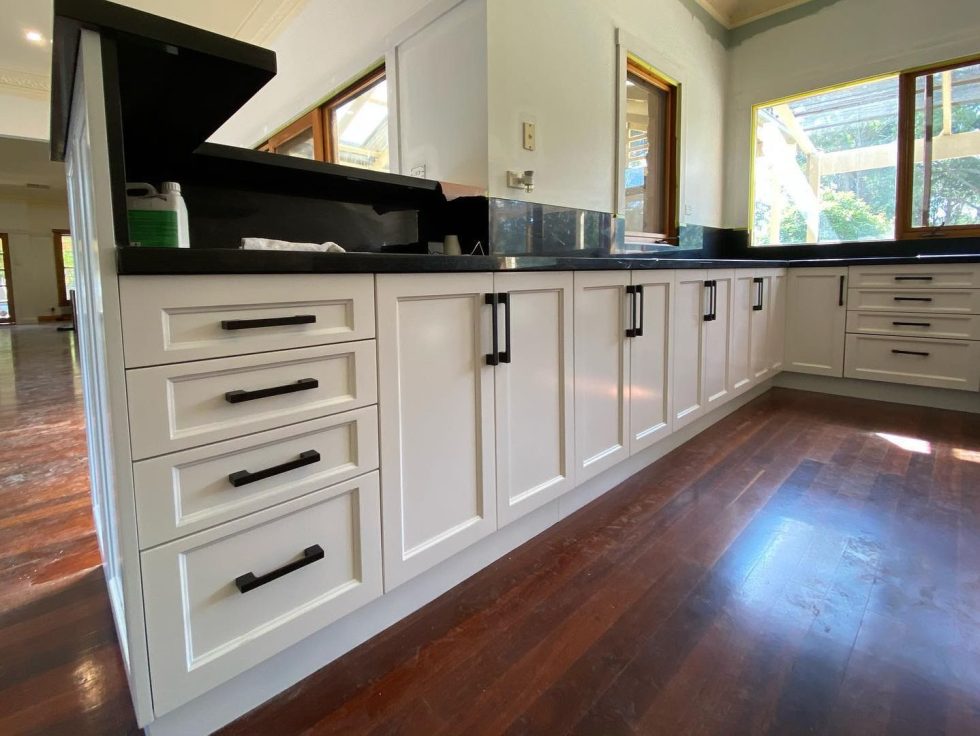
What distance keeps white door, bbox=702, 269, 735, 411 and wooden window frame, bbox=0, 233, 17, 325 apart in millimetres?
14776

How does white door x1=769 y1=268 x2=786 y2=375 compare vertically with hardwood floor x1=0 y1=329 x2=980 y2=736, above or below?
above

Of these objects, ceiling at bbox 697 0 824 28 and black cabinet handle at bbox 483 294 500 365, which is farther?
ceiling at bbox 697 0 824 28

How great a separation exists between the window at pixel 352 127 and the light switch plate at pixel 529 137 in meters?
0.78

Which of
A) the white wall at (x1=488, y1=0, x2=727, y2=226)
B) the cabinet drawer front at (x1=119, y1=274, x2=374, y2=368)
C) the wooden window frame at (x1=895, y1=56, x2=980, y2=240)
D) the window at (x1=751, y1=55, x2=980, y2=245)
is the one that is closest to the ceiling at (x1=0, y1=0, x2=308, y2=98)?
the white wall at (x1=488, y1=0, x2=727, y2=226)

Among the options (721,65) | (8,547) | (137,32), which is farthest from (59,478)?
(721,65)

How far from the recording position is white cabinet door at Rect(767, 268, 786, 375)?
337 centimetres

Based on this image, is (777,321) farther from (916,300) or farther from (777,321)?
(916,300)

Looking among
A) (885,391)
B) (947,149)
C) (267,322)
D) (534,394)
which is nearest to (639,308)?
(534,394)

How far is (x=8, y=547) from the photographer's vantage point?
5.51 feet

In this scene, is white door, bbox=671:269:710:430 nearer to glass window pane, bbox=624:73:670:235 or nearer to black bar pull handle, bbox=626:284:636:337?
black bar pull handle, bbox=626:284:636:337

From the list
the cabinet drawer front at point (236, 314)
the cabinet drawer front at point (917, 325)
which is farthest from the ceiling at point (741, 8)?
the cabinet drawer front at point (236, 314)

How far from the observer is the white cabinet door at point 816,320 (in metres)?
3.40

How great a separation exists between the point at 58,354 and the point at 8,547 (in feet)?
20.1

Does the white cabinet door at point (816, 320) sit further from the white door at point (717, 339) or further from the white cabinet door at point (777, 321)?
the white door at point (717, 339)
